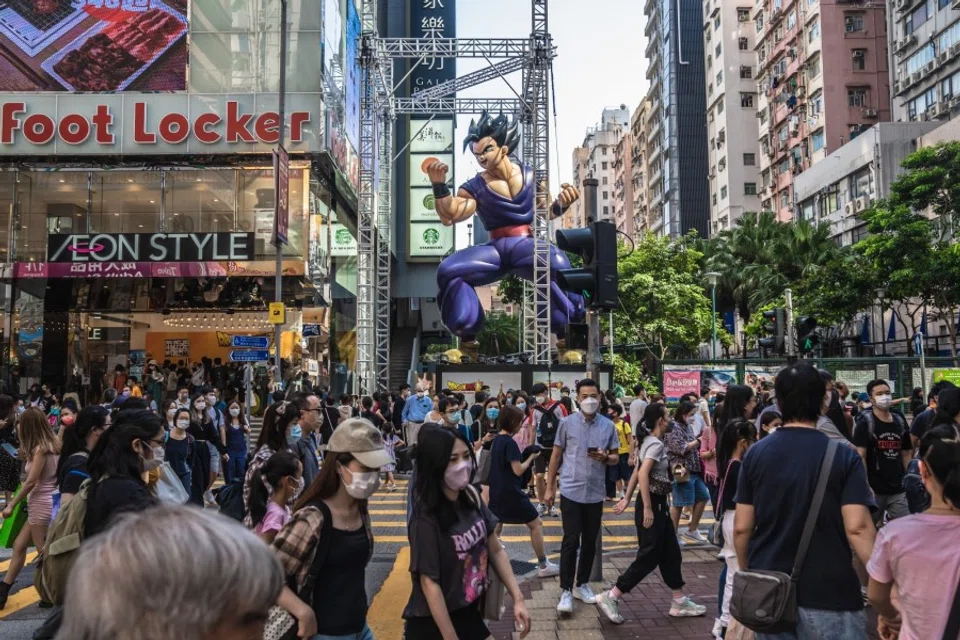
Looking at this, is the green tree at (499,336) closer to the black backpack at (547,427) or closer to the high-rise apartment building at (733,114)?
the high-rise apartment building at (733,114)

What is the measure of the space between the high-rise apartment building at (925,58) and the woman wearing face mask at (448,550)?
3742cm

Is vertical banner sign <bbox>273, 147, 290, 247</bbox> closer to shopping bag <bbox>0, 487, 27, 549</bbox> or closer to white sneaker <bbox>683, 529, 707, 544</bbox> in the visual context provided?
white sneaker <bbox>683, 529, 707, 544</bbox>

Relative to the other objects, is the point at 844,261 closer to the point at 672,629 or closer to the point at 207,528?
the point at 672,629

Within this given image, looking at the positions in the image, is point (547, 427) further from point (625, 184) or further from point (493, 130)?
point (625, 184)

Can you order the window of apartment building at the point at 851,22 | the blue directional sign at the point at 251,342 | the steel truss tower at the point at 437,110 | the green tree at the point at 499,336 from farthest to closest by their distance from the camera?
the green tree at the point at 499,336 → the window of apartment building at the point at 851,22 → the steel truss tower at the point at 437,110 → the blue directional sign at the point at 251,342

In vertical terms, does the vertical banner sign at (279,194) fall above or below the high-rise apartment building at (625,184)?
below

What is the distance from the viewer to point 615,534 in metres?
10.8


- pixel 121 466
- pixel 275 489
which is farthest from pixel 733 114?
pixel 121 466

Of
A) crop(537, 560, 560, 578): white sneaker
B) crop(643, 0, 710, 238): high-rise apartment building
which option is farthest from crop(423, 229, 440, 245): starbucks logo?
crop(537, 560, 560, 578): white sneaker

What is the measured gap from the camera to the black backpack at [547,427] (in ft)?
39.9

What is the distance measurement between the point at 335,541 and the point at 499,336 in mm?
84815

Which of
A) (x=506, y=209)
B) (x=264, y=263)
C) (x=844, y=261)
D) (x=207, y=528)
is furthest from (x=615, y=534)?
(x=844, y=261)

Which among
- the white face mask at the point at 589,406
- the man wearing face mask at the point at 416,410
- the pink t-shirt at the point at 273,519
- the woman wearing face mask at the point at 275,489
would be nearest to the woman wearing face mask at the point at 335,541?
the pink t-shirt at the point at 273,519

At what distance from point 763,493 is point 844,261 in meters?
31.0
